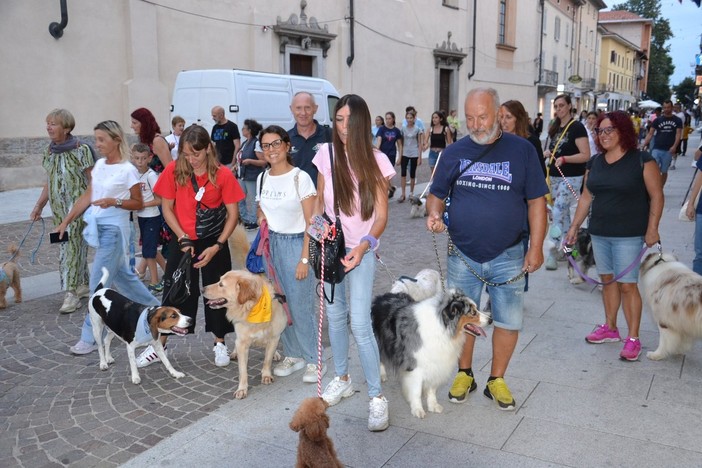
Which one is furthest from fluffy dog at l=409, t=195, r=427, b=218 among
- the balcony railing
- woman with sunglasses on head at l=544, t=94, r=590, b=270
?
the balcony railing

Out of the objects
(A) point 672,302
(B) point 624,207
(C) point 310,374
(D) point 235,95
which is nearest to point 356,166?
(C) point 310,374

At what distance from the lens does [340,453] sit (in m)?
3.38

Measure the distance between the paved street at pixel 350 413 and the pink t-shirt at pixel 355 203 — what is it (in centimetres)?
68

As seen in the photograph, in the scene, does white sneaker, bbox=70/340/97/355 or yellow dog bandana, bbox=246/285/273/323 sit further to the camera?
white sneaker, bbox=70/340/97/355

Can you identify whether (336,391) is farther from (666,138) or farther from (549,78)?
(549,78)

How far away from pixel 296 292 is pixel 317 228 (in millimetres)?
928

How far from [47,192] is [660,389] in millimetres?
5898

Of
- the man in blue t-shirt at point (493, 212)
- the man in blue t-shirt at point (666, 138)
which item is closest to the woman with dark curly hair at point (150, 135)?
the man in blue t-shirt at point (493, 212)

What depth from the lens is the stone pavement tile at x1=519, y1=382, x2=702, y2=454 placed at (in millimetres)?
3471

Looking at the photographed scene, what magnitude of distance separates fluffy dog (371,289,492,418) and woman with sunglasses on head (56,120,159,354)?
271cm

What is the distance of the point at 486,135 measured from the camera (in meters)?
3.51

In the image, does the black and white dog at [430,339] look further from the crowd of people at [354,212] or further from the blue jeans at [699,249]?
the blue jeans at [699,249]

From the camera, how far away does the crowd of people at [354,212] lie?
353 cm

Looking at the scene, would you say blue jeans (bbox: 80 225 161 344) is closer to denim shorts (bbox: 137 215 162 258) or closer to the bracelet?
denim shorts (bbox: 137 215 162 258)
